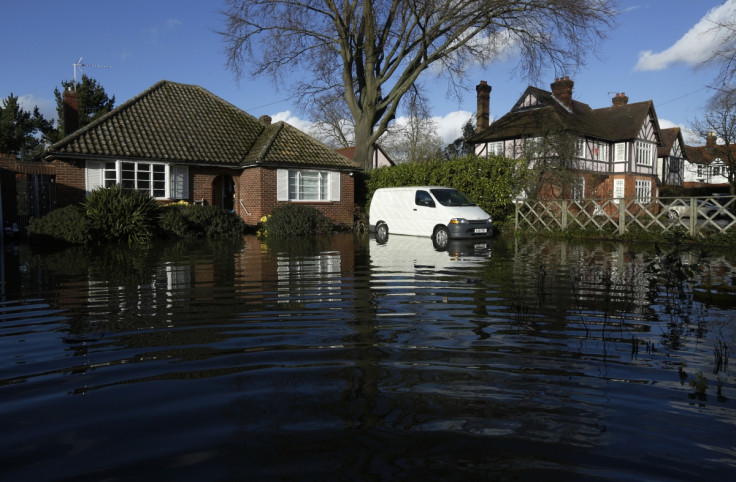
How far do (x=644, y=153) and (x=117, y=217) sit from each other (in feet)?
131

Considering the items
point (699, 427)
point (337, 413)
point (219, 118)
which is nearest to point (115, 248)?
point (219, 118)

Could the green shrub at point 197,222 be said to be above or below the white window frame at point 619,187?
below

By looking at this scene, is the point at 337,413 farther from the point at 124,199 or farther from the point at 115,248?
the point at 124,199

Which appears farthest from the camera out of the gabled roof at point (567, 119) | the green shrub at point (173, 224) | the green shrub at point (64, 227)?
the gabled roof at point (567, 119)

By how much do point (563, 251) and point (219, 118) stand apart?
17.6 meters

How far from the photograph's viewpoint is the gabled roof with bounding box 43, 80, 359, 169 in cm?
2162

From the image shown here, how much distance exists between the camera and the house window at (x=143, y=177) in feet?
70.6

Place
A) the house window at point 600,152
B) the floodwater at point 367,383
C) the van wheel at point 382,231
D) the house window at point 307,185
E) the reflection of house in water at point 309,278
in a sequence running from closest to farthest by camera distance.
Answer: the floodwater at point 367,383, the reflection of house in water at point 309,278, the van wheel at point 382,231, the house window at point 307,185, the house window at point 600,152

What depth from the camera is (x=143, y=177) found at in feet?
73.6

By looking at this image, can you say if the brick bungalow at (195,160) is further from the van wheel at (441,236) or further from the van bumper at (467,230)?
the van bumper at (467,230)

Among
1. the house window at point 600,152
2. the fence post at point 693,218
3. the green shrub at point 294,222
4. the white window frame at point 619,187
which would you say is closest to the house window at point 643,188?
the white window frame at point 619,187

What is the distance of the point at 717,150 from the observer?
4078 cm

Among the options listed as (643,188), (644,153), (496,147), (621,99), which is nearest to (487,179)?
(496,147)

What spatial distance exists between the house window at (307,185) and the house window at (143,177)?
401 centimetres
